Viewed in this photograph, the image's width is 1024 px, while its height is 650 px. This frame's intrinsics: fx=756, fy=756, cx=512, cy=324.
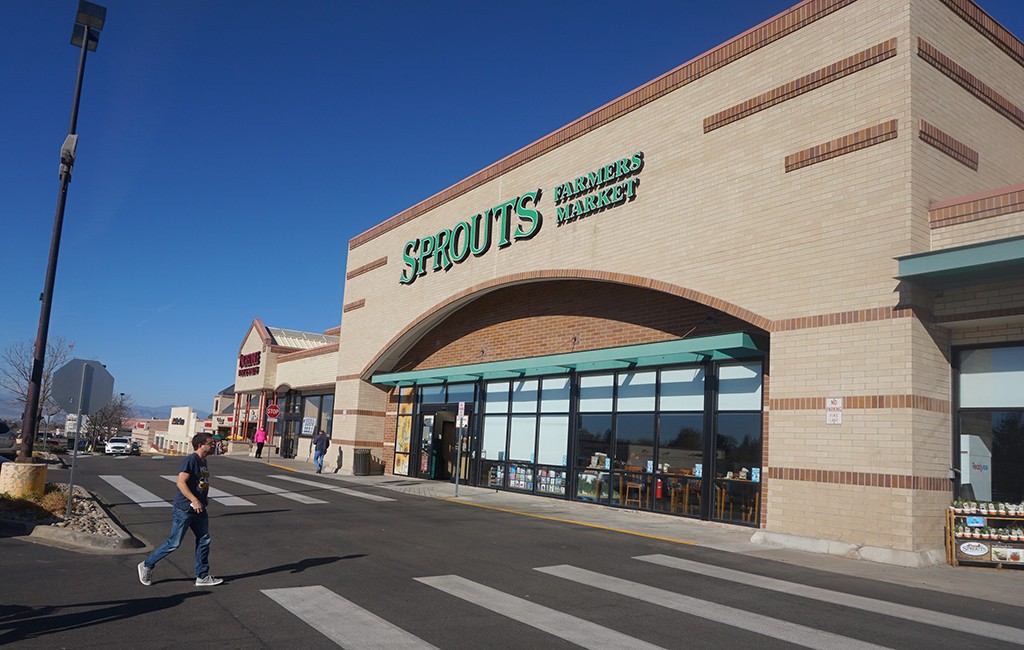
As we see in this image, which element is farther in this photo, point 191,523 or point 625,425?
point 625,425

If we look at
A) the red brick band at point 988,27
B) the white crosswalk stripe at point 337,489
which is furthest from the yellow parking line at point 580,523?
the red brick band at point 988,27

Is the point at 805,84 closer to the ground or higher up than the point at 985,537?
higher up

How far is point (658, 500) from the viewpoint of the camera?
1769cm

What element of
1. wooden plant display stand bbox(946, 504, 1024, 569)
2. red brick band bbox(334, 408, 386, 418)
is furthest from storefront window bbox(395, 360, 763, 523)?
red brick band bbox(334, 408, 386, 418)

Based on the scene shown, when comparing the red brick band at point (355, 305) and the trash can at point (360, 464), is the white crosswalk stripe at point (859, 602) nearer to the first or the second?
the trash can at point (360, 464)

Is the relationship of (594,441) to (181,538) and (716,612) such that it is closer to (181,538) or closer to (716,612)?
(716,612)

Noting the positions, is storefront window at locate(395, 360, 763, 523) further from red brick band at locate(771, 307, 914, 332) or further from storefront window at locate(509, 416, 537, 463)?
red brick band at locate(771, 307, 914, 332)

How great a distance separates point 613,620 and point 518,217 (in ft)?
51.9

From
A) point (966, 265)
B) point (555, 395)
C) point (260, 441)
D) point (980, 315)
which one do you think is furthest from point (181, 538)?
point (260, 441)

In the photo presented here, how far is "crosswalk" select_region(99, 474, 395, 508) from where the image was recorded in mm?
16562

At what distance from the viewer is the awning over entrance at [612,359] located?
15680 millimetres

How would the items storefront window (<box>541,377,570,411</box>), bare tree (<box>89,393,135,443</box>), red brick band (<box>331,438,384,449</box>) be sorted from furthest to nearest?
bare tree (<box>89,393,135,443</box>) → red brick band (<box>331,438,384,449</box>) → storefront window (<box>541,377,570,411</box>)

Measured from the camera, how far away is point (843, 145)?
13727 millimetres

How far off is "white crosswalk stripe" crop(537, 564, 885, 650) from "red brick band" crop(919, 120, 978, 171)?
917 cm
